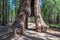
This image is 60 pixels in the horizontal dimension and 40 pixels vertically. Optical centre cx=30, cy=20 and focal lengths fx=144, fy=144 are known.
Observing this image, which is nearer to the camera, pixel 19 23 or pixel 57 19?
pixel 19 23

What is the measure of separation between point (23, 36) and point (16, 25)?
28.2 inches

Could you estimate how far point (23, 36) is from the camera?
24.4ft

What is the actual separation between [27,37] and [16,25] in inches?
35.1

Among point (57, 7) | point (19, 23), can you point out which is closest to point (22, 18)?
point (19, 23)

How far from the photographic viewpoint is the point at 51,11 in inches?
1145

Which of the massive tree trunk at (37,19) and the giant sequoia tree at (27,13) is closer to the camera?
the giant sequoia tree at (27,13)

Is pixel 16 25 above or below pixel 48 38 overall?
above

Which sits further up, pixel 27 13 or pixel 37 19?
pixel 27 13

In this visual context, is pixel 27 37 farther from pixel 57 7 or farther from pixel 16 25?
pixel 57 7

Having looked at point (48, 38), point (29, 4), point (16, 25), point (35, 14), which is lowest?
point (48, 38)

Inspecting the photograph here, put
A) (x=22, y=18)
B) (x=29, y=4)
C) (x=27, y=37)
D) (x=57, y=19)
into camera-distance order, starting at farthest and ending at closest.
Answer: (x=57, y=19)
(x=29, y=4)
(x=22, y=18)
(x=27, y=37)

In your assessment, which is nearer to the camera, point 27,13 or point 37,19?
point 27,13

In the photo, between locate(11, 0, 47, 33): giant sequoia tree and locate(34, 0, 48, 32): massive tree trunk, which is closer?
locate(11, 0, 47, 33): giant sequoia tree

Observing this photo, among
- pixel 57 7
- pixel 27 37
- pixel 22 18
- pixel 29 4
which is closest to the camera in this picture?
pixel 27 37
